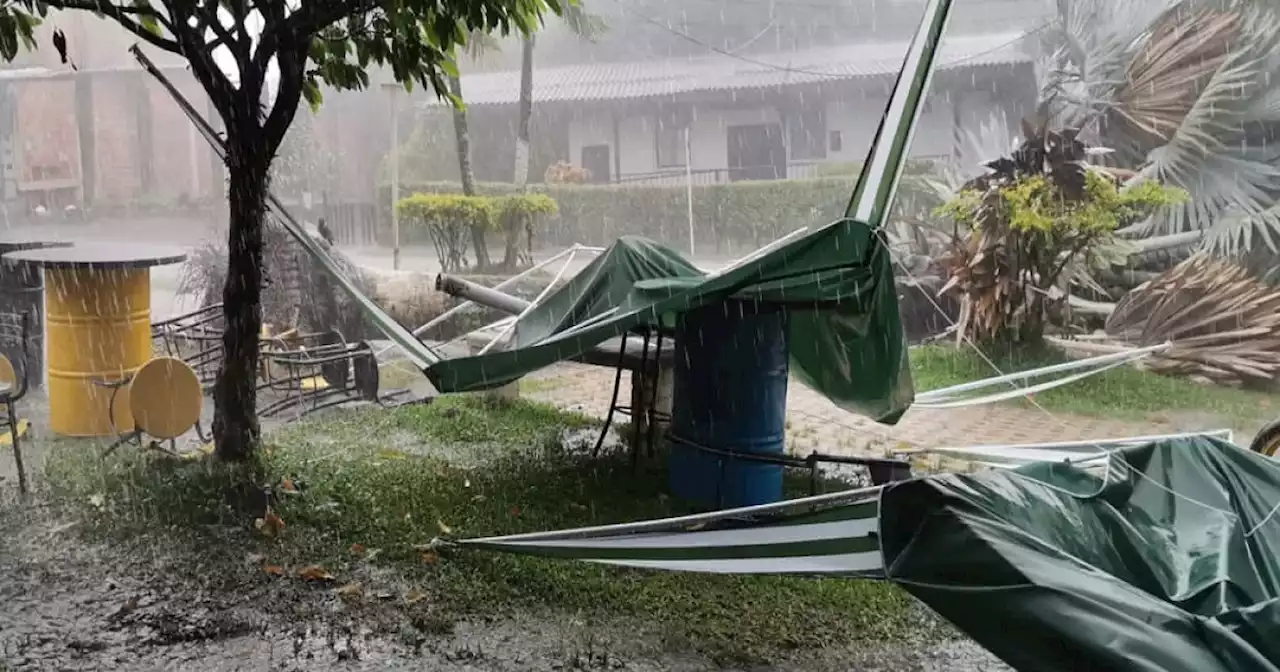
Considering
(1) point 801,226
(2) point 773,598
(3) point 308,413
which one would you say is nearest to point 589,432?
(3) point 308,413

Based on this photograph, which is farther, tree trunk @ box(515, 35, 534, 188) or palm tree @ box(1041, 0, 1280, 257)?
tree trunk @ box(515, 35, 534, 188)

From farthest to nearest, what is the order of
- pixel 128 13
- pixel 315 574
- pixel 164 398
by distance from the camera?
1. pixel 164 398
2. pixel 128 13
3. pixel 315 574

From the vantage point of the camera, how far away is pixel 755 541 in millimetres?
1973

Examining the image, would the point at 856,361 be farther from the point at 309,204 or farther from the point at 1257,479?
the point at 309,204

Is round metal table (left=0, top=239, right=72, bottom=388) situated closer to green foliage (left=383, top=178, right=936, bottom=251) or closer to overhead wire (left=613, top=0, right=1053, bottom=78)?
green foliage (left=383, top=178, right=936, bottom=251)

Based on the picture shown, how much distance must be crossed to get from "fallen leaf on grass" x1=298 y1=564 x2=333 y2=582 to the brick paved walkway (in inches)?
88.3

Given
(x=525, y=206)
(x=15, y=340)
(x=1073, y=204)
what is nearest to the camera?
(x=15, y=340)

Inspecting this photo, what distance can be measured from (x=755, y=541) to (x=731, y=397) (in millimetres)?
1340

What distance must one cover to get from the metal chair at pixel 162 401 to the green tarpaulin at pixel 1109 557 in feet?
9.23

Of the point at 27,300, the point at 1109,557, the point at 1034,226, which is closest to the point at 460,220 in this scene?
the point at 27,300

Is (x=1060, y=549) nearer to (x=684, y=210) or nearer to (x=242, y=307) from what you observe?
(x=242, y=307)

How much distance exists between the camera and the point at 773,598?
8.87 ft

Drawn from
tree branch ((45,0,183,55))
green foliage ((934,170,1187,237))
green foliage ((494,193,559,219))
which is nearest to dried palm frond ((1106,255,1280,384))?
green foliage ((934,170,1187,237))

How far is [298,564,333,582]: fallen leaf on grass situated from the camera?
9.04 ft
